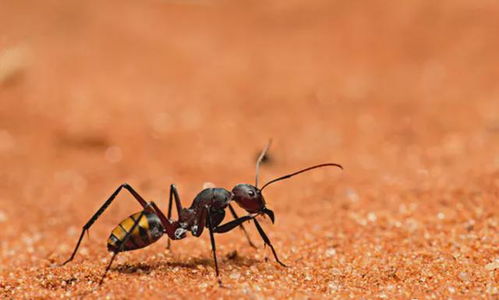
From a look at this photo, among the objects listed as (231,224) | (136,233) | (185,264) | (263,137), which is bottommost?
(185,264)

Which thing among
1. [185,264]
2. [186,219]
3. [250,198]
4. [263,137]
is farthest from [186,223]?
[263,137]

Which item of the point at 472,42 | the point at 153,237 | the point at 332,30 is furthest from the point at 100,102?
the point at 472,42

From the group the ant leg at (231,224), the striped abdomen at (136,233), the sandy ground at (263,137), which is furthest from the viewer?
the sandy ground at (263,137)

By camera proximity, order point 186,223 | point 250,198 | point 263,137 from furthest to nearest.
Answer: point 263,137
point 186,223
point 250,198

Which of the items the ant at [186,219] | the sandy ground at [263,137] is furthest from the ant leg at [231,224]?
the sandy ground at [263,137]

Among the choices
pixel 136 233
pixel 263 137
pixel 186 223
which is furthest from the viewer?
pixel 263 137

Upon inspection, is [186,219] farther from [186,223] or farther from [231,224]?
[231,224]

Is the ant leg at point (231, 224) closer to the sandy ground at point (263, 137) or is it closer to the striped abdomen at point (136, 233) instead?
the sandy ground at point (263, 137)
